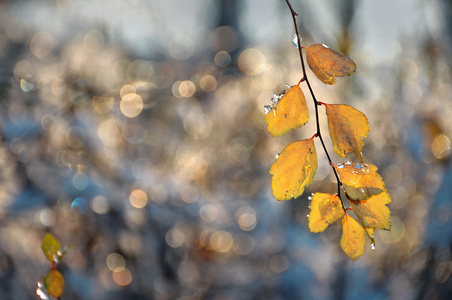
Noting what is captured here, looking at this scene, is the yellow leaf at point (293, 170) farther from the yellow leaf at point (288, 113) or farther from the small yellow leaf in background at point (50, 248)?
the small yellow leaf in background at point (50, 248)

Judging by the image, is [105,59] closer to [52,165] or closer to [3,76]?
[3,76]

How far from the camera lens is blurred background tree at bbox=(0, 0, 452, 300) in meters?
2.35

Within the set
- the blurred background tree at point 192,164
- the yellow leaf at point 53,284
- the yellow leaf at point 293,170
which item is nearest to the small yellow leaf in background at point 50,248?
the yellow leaf at point 53,284

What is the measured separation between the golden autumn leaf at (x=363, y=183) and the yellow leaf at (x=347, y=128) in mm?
15

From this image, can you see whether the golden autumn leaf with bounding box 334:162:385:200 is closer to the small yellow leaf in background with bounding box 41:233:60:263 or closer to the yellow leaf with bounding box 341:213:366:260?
the yellow leaf with bounding box 341:213:366:260

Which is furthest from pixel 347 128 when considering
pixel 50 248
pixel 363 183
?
pixel 50 248

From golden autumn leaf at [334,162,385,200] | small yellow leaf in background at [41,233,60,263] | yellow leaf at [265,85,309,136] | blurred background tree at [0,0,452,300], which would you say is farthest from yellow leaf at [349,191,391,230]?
blurred background tree at [0,0,452,300]

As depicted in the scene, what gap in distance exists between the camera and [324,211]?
499 mm

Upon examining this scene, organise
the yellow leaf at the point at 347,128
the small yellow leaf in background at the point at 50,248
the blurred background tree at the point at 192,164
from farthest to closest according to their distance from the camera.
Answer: the blurred background tree at the point at 192,164
the small yellow leaf in background at the point at 50,248
the yellow leaf at the point at 347,128

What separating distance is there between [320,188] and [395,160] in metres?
0.61

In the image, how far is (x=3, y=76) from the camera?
7.76ft

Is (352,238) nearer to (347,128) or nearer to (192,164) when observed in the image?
(347,128)

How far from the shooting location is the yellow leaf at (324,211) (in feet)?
1.63

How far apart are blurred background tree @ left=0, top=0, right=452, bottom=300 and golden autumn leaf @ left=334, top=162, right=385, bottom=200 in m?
2.04
